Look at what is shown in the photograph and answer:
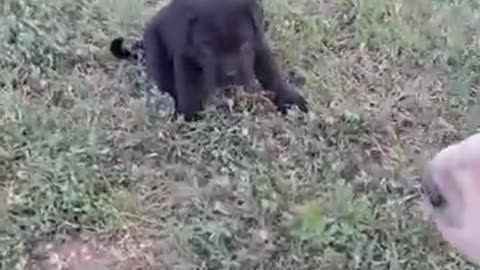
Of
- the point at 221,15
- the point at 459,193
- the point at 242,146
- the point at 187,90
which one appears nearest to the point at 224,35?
the point at 221,15

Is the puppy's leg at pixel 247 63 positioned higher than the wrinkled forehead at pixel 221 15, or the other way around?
the wrinkled forehead at pixel 221 15

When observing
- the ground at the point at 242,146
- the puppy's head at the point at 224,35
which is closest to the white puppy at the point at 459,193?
the ground at the point at 242,146

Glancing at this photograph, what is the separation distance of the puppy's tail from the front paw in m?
0.60

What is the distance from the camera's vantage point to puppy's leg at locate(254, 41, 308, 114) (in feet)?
14.0

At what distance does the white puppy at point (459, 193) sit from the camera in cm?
242

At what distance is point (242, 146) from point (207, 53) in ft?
1.35

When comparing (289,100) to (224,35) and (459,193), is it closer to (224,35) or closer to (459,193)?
(224,35)

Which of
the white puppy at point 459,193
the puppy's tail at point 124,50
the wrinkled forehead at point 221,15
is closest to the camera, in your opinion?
the white puppy at point 459,193

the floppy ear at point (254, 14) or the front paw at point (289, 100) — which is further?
the front paw at point (289, 100)

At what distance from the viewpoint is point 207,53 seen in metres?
3.95

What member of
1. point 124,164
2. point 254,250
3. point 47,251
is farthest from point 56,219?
point 254,250

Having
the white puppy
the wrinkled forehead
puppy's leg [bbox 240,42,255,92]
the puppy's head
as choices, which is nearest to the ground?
puppy's leg [bbox 240,42,255,92]

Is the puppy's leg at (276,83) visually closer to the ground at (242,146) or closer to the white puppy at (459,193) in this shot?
the ground at (242,146)

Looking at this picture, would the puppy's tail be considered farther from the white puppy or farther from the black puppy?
the white puppy
